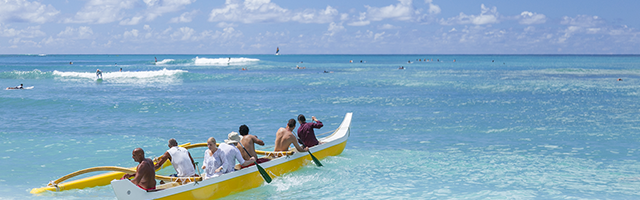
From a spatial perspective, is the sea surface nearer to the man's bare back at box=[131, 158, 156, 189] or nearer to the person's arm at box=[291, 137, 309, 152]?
the person's arm at box=[291, 137, 309, 152]

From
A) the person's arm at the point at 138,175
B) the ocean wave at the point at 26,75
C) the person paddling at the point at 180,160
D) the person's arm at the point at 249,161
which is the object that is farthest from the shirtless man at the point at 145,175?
the ocean wave at the point at 26,75

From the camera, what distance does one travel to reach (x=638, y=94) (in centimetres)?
3144

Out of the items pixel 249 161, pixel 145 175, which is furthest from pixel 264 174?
pixel 145 175

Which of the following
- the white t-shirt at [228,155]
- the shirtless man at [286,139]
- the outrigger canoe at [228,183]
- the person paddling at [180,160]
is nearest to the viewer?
the outrigger canoe at [228,183]

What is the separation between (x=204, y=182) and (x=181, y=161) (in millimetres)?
582

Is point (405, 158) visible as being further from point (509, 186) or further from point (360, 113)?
point (360, 113)

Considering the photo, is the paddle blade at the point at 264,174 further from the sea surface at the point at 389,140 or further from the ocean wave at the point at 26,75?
the ocean wave at the point at 26,75

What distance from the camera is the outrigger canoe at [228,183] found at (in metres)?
8.30

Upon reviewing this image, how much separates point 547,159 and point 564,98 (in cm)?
1786

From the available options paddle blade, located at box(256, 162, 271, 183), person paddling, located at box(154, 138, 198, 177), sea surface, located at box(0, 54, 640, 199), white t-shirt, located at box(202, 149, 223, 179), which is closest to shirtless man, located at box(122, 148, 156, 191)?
person paddling, located at box(154, 138, 198, 177)

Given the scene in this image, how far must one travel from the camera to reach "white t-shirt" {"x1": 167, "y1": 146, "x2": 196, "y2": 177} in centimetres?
930

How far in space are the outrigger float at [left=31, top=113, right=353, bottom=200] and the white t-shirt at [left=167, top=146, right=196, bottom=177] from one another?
165 mm

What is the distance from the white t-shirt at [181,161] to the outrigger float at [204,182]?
165 mm

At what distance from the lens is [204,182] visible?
9406mm
